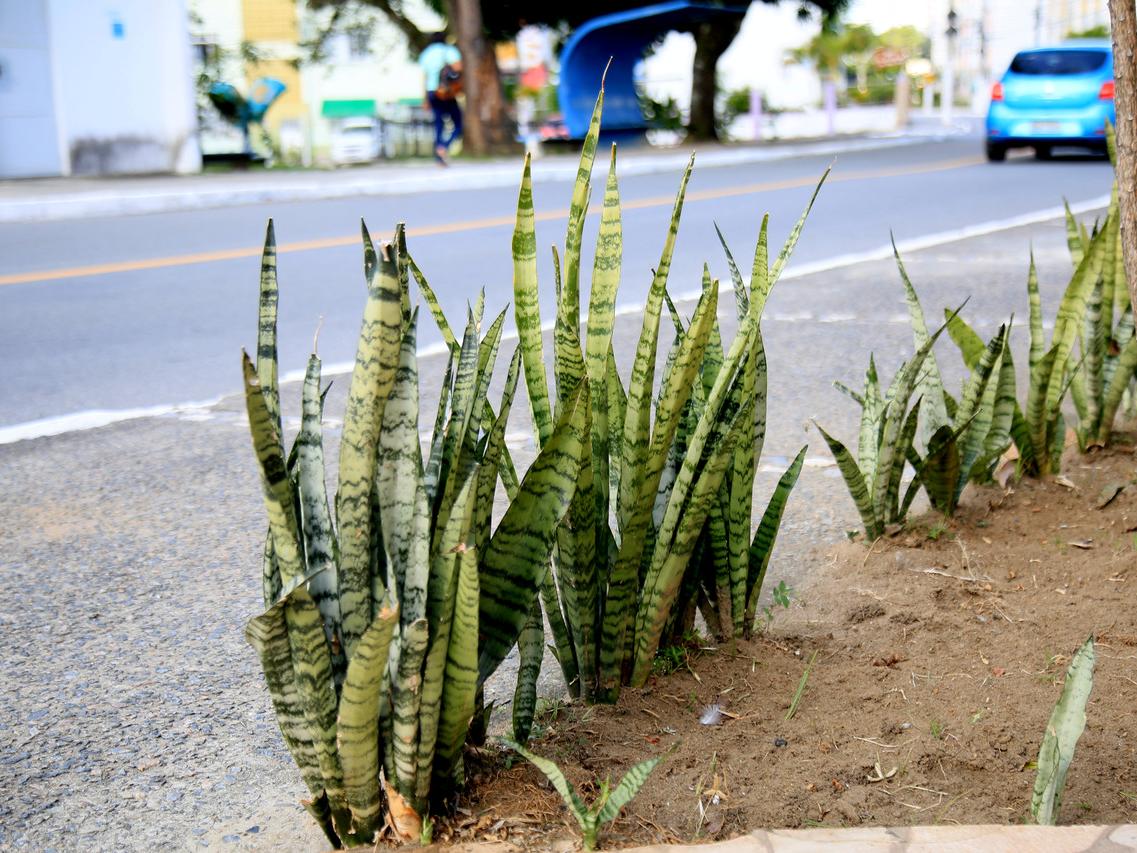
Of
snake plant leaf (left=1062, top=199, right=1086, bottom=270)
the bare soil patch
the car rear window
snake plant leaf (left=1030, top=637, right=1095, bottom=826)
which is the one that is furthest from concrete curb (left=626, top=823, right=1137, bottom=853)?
the car rear window

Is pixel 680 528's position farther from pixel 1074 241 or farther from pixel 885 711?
pixel 1074 241

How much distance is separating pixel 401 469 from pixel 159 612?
1.46 m

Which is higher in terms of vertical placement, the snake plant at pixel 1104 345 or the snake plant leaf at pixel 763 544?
the snake plant at pixel 1104 345

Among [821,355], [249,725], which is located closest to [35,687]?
[249,725]

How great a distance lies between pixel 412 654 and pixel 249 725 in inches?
35.3

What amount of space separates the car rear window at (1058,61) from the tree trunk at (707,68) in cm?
849

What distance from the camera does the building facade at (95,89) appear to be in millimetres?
18312

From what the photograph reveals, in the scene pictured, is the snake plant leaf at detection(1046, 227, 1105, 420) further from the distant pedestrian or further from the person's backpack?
the person's backpack

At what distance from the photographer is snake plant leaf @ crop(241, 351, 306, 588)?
1.60 metres

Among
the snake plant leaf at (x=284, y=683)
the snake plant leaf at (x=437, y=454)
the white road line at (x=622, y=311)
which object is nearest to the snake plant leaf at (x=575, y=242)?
the snake plant leaf at (x=437, y=454)

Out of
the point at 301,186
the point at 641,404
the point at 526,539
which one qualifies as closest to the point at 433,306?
the point at 641,404

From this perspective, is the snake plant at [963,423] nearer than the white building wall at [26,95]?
Yes

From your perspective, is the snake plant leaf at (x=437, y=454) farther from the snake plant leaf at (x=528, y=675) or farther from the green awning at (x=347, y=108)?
the green awning at (x=347, y=108)

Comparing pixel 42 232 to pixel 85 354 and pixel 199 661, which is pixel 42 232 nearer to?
pixel 85 354
